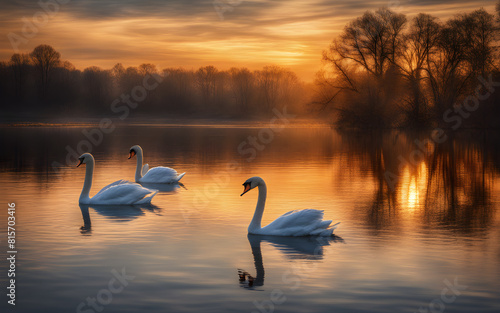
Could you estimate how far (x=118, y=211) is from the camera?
1343 centimetres

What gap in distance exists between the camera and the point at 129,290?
24.5 feet

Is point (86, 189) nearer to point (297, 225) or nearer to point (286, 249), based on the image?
point (297, 225)

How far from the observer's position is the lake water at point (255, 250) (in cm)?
709

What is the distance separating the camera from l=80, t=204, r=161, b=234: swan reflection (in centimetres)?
1230

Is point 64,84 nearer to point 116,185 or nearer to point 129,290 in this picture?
point 116,185

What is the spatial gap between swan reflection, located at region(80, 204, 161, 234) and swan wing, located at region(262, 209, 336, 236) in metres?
3.51

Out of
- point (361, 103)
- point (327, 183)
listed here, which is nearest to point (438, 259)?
point (327, 183)

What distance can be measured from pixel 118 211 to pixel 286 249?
5.23 meters

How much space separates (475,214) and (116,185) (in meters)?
8.40

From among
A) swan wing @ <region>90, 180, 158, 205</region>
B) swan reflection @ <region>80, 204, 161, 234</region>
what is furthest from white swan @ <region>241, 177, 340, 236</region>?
swan wing @ <region>90, 180, 158, 205</region>

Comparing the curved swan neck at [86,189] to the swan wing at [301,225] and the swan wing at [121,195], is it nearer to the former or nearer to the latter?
the swan wing at [121,195]

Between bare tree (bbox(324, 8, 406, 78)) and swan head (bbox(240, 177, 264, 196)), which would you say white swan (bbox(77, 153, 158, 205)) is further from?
bare tree (bbox(324, 8, 406, 78))

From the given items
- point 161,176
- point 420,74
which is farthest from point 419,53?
point 161,176

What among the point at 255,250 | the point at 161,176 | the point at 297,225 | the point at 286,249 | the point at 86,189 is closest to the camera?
the point at 255,250
